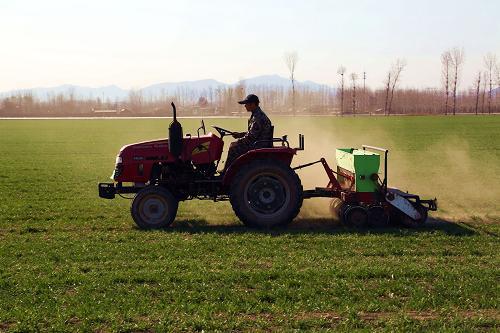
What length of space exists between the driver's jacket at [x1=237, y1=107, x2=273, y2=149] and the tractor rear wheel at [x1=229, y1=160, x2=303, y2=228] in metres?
0.36

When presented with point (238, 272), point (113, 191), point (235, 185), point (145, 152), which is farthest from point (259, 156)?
point (238, 272)

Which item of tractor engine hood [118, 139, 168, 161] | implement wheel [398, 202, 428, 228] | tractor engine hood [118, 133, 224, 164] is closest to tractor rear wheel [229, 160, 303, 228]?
tractor engine hood [118, 133, 224, 164]

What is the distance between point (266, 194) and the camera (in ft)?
34.3

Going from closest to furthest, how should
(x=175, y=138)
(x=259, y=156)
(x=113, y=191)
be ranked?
(x=175, y=138), (x=259, y=156), (x=113, y=191)

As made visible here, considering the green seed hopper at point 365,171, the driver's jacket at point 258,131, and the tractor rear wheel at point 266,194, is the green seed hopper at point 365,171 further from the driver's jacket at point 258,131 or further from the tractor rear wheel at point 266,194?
the driver's jacket at point 258,131

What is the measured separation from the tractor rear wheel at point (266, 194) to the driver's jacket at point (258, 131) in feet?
1.17

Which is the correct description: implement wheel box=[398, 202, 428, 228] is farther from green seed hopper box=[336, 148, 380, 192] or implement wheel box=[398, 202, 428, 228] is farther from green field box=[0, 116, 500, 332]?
green seed hopper box=[336, 148, 380, 192]

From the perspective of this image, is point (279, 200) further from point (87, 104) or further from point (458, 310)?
point (87, 104)

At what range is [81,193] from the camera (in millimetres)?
15445

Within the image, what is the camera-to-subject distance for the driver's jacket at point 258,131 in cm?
1041

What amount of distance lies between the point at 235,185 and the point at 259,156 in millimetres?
652

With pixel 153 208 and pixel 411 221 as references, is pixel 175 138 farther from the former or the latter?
pixel 411 221

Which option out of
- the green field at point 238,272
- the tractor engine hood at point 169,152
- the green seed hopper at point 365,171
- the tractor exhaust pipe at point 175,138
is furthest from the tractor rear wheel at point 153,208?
the green seed hopper at point 365,171

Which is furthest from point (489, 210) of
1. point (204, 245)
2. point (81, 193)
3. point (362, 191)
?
point (81, 193)
